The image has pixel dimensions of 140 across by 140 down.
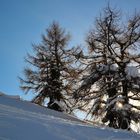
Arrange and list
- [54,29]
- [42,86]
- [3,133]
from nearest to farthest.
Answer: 1. [3,133]
2. [42,86]
3. [54,29]

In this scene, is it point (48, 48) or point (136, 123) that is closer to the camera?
point (136, 123)

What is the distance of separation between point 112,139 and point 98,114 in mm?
14290

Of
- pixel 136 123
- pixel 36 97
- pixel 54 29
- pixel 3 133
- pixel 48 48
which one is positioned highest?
pixel 54 29

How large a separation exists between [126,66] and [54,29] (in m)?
12.0

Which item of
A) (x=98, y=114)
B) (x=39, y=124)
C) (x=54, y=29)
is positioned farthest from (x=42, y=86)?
(x=39, y=124)

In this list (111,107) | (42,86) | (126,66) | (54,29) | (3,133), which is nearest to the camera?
(3,133)

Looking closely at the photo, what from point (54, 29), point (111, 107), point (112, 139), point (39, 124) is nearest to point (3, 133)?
point (39, 124)

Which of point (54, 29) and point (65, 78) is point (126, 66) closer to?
point (65, 78)

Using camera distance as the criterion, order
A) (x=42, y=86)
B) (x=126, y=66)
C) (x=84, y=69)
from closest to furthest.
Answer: (x=126, y=66) → (x=84, y=69) → (x=42, y=86)

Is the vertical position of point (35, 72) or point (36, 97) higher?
point (35, 72)

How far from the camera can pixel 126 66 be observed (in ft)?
71.3

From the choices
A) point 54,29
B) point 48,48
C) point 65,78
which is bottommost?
point 65,78

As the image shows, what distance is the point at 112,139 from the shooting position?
318 inches

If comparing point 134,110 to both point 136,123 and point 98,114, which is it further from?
point 98,114
